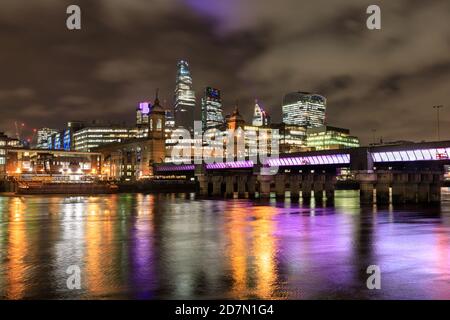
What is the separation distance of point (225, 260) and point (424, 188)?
7906 centimetres

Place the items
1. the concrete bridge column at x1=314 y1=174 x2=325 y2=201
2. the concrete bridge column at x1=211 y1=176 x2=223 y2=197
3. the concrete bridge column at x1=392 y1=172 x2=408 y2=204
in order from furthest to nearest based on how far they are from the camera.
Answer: the concrete bridge column at x1=211 y1=176 x2=223 y2=197
the concrete bridge column at x1=314 y1=174 x2=325 y2=201
the concrete bridge column at x1=392 y1=172 x2=408 y2=204

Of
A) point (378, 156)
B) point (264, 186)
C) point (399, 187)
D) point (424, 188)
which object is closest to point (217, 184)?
point (264, 186)

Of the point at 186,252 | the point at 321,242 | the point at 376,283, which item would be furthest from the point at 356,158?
the point at 376,283

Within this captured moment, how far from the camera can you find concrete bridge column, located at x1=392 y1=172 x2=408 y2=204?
92.9 meters

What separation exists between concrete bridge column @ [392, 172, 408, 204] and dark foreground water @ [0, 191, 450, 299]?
1738 inches

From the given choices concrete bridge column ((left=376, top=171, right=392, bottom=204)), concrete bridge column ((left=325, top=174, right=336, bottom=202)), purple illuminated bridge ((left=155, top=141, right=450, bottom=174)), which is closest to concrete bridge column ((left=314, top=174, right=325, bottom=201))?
concrete bridge column ((left=325, top=174, right=336, bottom=202))

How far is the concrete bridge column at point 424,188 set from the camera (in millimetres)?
96250

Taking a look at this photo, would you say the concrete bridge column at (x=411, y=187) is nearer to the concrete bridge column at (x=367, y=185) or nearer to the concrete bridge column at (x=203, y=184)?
the concrete bridge column at (x=367, y=185)

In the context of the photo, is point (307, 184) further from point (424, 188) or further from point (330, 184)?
point (424, 188)

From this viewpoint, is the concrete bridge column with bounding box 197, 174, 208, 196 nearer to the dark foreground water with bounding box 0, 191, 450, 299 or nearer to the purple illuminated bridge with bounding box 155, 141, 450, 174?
the purple illuminated bridge with bounding box 155, 141, 450, 174

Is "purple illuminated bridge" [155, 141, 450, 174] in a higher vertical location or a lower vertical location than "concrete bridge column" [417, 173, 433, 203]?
higher

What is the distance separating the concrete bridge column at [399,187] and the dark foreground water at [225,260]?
44.1 m

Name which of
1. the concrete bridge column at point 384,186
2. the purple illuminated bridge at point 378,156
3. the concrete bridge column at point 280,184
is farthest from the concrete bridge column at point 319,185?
the concrete bridge column at point 384,186
